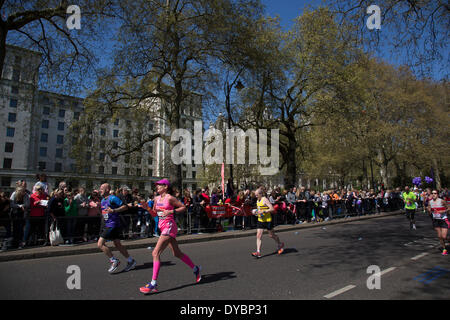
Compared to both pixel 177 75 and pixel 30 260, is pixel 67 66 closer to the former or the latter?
pixel 177 75

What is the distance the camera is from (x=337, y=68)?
1925 centimetres

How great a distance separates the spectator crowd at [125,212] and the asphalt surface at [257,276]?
149 cm

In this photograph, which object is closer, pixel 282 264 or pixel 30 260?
pixel 282 264

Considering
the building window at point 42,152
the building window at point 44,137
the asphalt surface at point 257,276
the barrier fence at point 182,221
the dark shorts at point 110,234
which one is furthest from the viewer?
the building window at point 44,137

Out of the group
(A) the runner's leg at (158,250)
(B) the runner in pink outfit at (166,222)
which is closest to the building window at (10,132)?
(B) the runner in pink outfit at (166,222)

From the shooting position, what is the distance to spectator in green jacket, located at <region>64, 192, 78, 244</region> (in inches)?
368

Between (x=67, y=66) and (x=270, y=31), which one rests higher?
(x=270, y=31)

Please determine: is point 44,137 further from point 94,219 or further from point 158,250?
point 158,250

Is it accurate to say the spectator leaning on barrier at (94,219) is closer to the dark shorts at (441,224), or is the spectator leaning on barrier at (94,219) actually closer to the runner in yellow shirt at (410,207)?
the dark shorts at (441,224)

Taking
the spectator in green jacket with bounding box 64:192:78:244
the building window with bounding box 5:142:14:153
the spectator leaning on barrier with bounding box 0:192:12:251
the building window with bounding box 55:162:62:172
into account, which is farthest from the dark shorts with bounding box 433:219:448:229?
the building window with bounding box 55:162:62:172

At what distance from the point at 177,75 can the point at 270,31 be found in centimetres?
795

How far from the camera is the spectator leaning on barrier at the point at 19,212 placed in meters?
8.43
